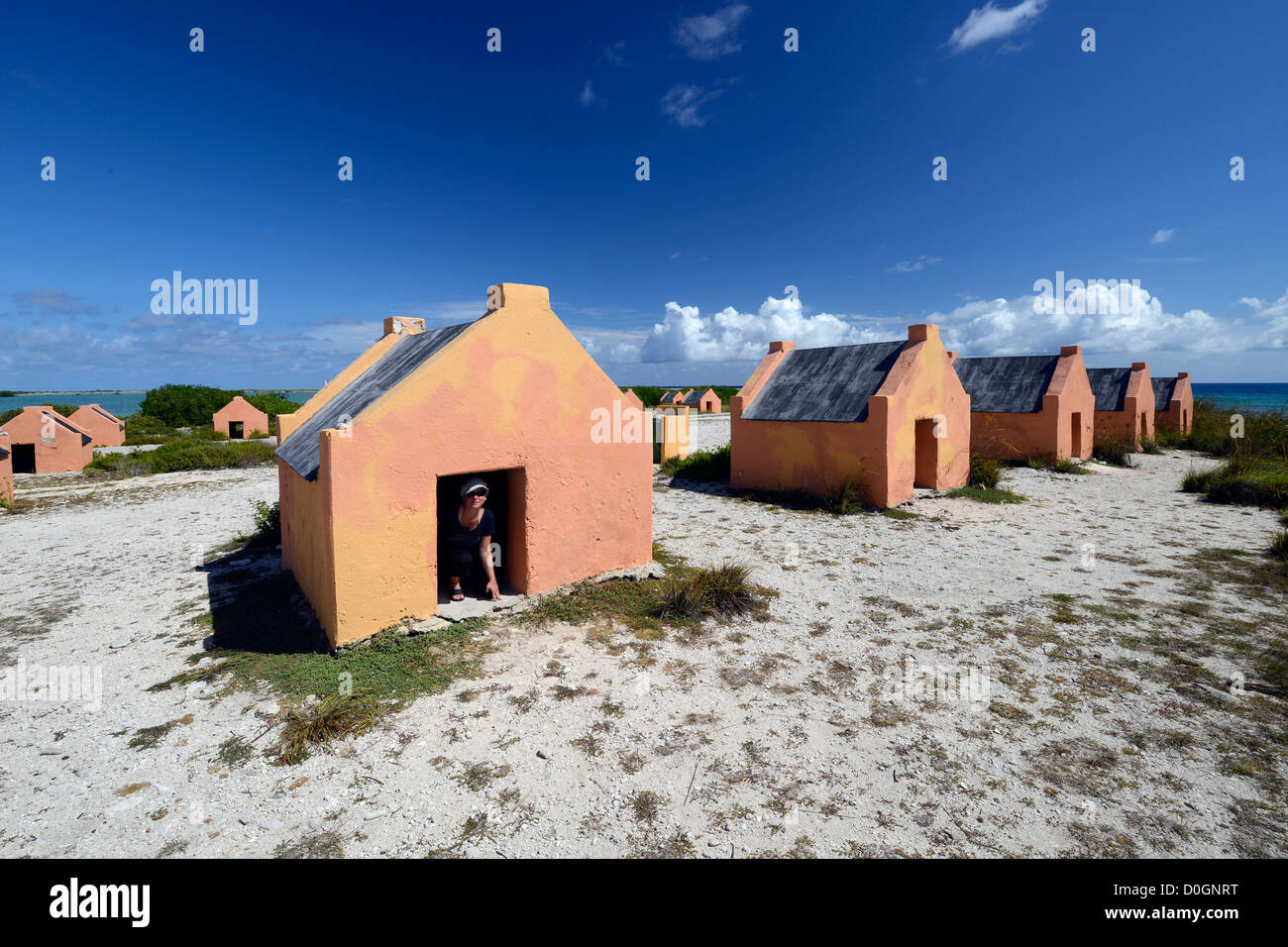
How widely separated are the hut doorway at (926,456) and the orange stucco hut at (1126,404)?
12919 mm

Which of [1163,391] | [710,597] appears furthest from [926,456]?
[1163,391]

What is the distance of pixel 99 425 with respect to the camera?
30.5 meters

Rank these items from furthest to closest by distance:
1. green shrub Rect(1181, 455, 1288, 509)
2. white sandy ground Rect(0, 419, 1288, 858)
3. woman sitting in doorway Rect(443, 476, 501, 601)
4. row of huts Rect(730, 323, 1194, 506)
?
row of huts Rect(730, 323, 1194, 506) → green shrub Rect(1181, 455, 1288, 509) → woman sitting in doorway Rect(443, 476, 501, 601) → white sandy ground Rect(0, 419, 1288, 858)

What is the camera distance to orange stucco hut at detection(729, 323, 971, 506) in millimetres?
12969

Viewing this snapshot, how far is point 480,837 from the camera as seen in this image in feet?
11.7

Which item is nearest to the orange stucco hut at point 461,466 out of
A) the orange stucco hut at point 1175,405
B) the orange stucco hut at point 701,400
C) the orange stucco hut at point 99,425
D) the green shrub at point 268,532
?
the green shrub at point 268,532

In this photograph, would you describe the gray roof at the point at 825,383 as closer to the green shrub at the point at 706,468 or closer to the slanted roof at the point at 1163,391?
the green shrub at the point at 706,468

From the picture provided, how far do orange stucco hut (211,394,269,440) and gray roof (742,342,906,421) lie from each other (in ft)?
114

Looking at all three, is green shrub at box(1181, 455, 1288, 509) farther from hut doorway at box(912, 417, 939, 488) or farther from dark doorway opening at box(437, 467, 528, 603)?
dark doorway opening at box(437, 467, 528, 603)

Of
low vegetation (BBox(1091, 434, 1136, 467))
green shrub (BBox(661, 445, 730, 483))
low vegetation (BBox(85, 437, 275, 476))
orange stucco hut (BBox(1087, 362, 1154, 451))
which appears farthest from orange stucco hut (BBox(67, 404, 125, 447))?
orange stucco hut (BBox(1087, 362, 1154, 451))

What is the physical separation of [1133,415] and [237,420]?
1843 inches

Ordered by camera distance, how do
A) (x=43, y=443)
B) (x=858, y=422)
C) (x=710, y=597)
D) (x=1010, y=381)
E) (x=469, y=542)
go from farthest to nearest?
(x=43, y=443) < (x=1010, y=381) < (x=858, y=422) < (x=710, y=597) < (x=469, y=542)

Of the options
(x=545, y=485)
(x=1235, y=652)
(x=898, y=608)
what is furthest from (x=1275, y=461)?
(x=545, y=485)

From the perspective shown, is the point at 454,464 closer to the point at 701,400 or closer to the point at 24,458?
the point at 24,458
